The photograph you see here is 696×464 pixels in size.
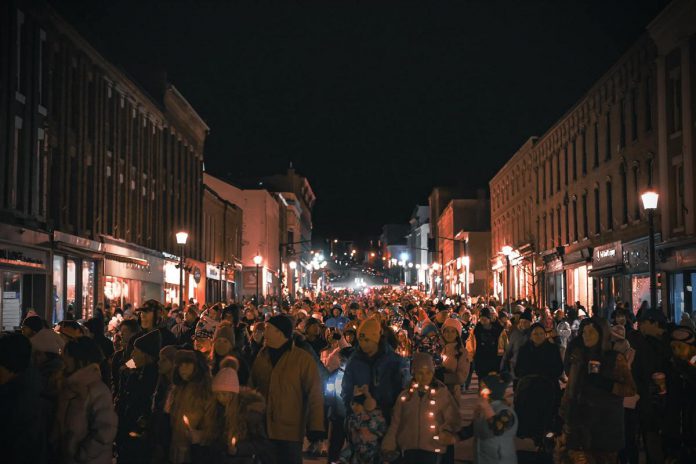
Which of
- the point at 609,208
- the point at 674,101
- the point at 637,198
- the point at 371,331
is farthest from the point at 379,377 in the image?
the point at 609,208

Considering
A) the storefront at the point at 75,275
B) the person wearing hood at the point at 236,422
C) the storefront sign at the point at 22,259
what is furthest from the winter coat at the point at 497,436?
the storefront at the point at 75,275

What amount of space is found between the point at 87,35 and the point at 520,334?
24.7 metres

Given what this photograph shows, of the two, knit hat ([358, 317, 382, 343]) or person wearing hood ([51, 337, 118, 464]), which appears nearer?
person wearing hood ([51, 337, 118, 464])

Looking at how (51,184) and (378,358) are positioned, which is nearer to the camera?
(378,358)

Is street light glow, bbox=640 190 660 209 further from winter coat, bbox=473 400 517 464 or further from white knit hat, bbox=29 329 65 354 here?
white knit hat, bbox=29 329 65 354

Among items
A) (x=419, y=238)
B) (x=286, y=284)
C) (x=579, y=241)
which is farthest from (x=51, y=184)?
(x=419, y=238)

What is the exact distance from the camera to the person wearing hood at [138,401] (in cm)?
858

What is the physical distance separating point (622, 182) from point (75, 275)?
20683 mm

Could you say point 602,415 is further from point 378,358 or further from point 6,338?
point 6,338

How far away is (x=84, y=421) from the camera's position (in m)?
7.06

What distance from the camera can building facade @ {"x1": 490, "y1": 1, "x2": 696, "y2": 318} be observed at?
2953 centimetres

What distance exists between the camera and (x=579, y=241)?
1704 inches

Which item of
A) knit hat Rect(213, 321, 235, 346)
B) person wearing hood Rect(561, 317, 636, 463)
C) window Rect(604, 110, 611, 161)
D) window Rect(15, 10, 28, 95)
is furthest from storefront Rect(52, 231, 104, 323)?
person wearing hood Rect(561, 317, 636, 463)

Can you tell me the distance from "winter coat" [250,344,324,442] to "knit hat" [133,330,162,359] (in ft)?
4.91
